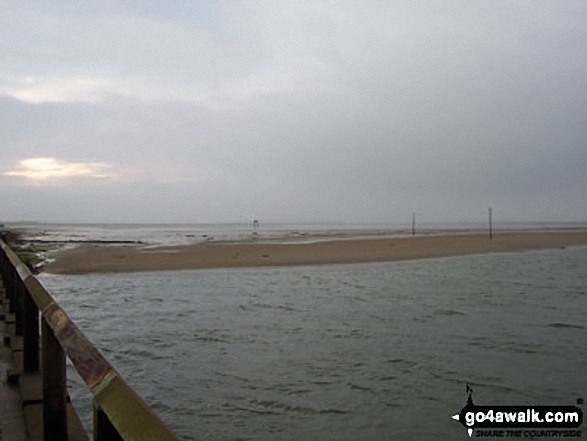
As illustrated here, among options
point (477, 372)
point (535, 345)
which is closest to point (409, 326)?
point (535, 345)

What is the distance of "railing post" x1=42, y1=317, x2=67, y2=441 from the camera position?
10.4ft

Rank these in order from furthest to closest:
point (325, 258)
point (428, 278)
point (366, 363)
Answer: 1. point (325, 258)
2. point (428, 278)
3. point (366, 363)

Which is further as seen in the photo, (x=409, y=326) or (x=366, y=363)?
(x=409, y=326)

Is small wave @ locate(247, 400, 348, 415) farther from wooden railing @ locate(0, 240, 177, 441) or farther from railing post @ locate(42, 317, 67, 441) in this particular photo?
railing post @ locate(42, 317, 67, 441)

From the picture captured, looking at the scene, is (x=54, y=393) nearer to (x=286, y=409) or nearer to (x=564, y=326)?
(x=286, y=409)

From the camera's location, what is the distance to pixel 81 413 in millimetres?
5785

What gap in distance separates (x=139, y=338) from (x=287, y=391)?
4168 mm

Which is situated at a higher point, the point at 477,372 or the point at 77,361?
the point at 77,361

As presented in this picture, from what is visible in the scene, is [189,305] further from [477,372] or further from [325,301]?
→ [477,372]
